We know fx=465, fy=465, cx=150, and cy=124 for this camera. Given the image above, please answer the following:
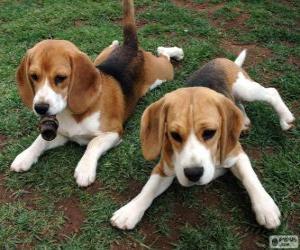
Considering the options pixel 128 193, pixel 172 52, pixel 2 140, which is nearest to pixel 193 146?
pixel 128 193


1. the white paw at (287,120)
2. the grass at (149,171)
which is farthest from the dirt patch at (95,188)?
the white paw at (287,120)

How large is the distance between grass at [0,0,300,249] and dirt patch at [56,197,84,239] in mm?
10

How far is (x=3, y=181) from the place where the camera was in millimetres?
5152

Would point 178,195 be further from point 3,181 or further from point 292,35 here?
point 292,35

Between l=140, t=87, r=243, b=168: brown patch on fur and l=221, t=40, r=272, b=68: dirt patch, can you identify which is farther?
l=221, t=40, r=272, b=68: dirt patch

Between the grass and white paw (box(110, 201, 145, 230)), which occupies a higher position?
white paw (box(110, 201, 145, 230))

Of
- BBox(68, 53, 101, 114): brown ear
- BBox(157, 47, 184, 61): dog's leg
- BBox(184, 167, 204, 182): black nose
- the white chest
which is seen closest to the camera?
BBox(184, 167, 204, 182): black nose

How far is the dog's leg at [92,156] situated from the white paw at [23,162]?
0.60 m

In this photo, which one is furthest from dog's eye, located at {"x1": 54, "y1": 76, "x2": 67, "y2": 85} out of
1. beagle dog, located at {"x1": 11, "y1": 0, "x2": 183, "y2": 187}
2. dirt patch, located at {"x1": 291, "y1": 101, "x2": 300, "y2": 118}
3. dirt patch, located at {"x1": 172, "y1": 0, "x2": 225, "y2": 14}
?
dirt patch, located at {"x1": 172, "y1": 0, "x2": 225, "y2": 14}

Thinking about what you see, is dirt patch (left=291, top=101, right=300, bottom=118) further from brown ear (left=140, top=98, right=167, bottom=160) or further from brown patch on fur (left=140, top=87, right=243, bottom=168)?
brown ear (left=140, top=98, right=167, bottom=160)

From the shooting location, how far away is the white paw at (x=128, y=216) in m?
4.30

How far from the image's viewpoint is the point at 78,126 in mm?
5285

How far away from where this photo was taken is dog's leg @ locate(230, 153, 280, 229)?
412 cm

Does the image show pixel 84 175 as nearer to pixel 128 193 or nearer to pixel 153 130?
pixel 128 193
